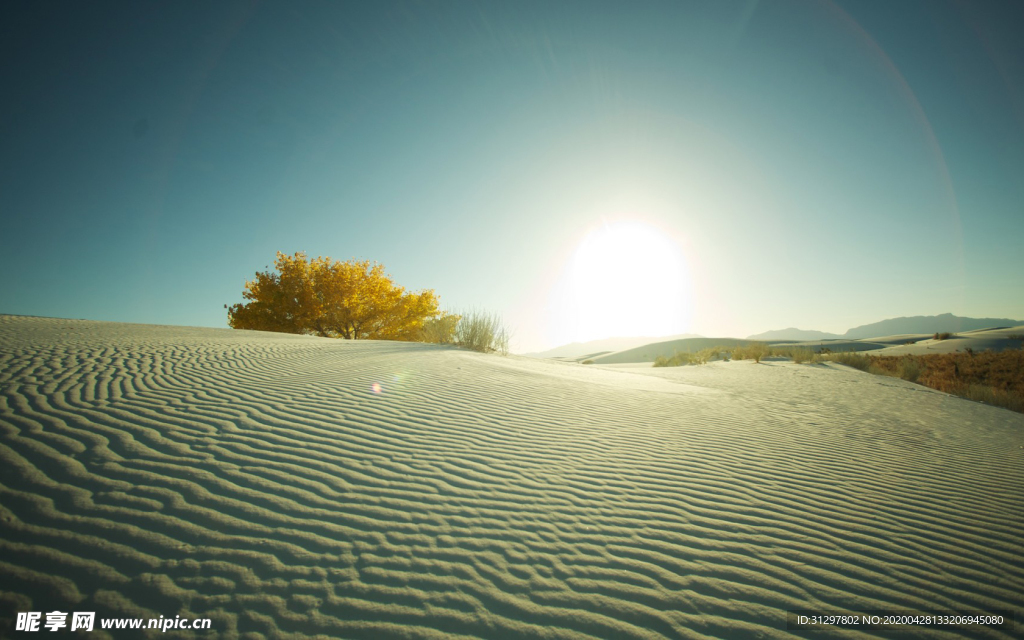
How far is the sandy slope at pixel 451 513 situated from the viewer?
4.99 feet

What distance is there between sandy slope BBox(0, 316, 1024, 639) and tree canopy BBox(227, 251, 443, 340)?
13947 mm

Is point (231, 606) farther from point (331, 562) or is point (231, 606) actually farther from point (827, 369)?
point (827, 369)

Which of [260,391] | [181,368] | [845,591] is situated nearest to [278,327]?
[181,368]

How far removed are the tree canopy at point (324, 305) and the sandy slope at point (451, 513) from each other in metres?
13.9

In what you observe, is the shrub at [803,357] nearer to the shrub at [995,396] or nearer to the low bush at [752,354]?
the low bush at [752,354]

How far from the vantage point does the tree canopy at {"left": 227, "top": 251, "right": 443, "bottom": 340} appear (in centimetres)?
1797

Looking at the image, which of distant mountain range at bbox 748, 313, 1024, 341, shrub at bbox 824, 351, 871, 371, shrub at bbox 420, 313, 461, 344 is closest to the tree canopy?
shrub at bbox 420, 313, 461, 344

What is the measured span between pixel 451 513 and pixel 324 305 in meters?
18.1

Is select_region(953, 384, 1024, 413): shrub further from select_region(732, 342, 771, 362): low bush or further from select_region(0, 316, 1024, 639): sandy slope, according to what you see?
select_region(0, 316, 1024, 639): sandy slope

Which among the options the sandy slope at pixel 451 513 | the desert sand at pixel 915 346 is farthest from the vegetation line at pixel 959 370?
the sandy slope at pixel 451 513

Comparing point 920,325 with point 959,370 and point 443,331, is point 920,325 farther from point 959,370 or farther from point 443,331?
point 443,331

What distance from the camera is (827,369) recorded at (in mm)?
11422

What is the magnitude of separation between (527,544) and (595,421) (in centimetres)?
223

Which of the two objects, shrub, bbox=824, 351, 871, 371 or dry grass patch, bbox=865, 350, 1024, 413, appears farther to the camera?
shrub, bbox=824, 351, 871, 371
